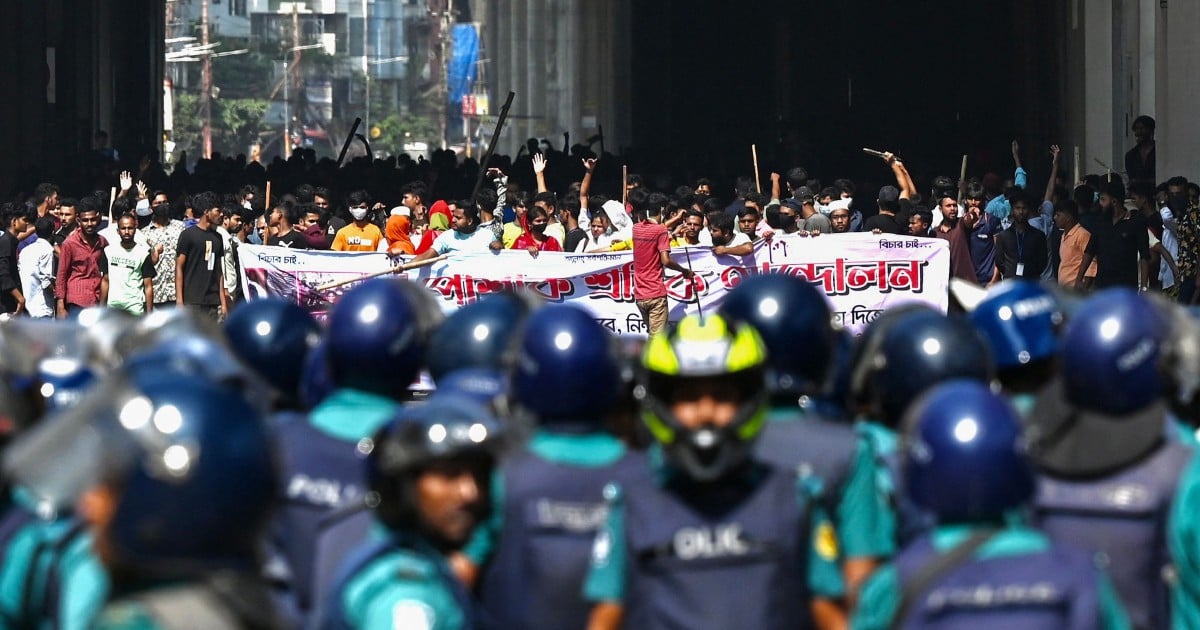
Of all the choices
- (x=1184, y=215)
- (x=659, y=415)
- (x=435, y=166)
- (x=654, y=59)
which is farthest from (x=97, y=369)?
(x=654, y=59)

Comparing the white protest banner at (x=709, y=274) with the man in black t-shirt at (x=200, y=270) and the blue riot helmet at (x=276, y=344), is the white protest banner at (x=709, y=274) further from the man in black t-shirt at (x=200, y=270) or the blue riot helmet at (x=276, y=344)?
the blue riot helmet at (x=276, y=344)

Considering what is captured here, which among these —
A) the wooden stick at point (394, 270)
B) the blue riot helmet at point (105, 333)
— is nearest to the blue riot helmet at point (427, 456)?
the blue riot helmet at point (105, 333)

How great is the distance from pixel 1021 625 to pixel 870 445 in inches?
53.1

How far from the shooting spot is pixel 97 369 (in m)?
6.70

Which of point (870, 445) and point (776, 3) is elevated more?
point (776, 3)

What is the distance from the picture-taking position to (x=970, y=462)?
14.7 feet

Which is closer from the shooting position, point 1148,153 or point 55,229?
point 55,229

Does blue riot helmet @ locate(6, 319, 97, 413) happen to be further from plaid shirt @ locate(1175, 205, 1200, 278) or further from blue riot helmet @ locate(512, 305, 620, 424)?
plaid shirt @ locate(1175, 205, 1200, 278)

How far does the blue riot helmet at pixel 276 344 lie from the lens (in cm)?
673

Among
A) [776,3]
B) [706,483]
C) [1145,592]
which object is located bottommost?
[1145,592]

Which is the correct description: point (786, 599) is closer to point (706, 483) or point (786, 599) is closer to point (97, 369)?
point (706, 483)

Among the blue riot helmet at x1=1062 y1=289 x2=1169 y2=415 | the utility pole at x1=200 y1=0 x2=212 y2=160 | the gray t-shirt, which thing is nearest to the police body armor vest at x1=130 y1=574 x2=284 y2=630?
the blue riot helmet at x1=1062 y1=289 x2=1169 y2=415

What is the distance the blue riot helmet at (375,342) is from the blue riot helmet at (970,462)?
6.68ft

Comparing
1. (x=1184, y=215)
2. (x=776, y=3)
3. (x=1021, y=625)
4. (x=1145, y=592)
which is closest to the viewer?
(x=1021, y=625)
